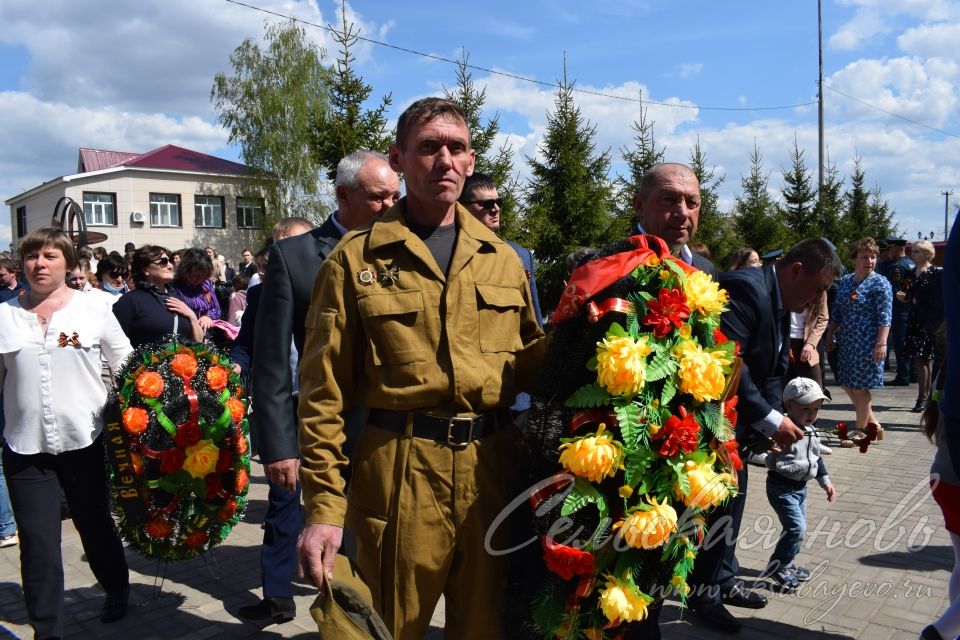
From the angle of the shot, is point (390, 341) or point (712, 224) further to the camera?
point (712, 224)

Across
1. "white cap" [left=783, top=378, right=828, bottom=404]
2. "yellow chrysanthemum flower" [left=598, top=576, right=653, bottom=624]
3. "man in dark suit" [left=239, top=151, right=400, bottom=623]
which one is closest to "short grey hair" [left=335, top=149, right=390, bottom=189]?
"man in dark suit" [left=239, top=151, right=400, bottom=623]

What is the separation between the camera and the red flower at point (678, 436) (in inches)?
91.0

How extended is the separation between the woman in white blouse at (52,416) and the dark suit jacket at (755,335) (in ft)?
11.0

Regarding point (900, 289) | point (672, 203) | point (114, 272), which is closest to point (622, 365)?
point (672, 203)

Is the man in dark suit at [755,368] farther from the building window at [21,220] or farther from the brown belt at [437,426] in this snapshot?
the building window at [21,220]

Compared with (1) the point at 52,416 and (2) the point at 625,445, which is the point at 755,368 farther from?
(1) the point at 52,416

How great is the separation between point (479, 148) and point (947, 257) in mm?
12146

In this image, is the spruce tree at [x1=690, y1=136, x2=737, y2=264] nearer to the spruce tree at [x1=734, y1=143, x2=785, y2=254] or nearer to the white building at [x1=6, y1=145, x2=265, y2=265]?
the spruce tree at [x1=734, y1=143, x2=785, y2=254]

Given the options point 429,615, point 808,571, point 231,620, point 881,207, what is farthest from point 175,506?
point 881,207

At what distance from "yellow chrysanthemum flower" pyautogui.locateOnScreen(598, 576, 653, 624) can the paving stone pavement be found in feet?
6.16

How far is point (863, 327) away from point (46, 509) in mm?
8347

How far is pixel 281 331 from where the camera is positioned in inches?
133

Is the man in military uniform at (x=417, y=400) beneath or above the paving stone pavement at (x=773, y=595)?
above

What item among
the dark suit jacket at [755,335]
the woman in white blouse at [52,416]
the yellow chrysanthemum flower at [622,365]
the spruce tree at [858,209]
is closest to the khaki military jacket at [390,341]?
the yellow chrysanthemum flower at [622,365]
